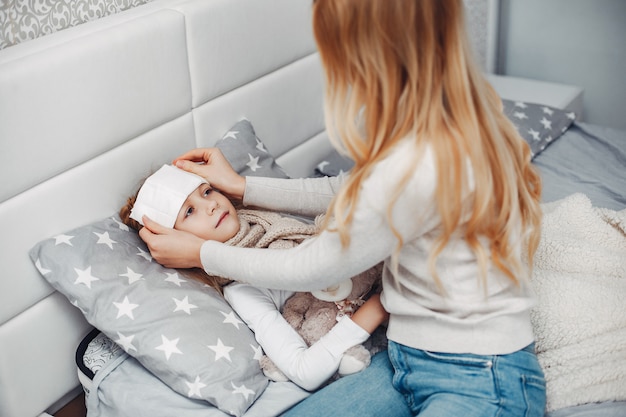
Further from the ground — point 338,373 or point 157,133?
point 157,133

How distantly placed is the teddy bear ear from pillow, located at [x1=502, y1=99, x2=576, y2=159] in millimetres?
944

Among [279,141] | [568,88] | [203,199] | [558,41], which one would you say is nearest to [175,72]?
[203,199]

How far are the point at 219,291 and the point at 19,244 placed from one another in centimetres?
38

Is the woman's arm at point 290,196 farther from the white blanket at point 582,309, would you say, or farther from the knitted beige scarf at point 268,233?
the white blanket at point 582,309

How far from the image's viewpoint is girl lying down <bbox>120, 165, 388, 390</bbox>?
1.24 meters

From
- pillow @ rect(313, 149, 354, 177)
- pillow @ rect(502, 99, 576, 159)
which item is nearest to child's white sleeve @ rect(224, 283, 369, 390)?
pillow @ rect(313, 149, 354, 177)

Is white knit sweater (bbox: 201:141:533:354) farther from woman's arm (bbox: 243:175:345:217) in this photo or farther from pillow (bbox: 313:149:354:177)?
pillow (bbox: 313:149:354:177)

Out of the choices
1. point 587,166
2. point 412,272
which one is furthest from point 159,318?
point 587,166

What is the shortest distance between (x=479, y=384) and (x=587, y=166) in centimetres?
108

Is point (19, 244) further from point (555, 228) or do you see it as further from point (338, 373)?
point (555, 228)

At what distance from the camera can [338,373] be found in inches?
50.6

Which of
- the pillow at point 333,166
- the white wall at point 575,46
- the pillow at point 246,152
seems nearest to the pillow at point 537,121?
the pillow at point 333,166

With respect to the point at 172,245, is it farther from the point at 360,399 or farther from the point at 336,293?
the point at 360,399

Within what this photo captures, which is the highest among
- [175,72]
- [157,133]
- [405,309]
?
[175,72]
